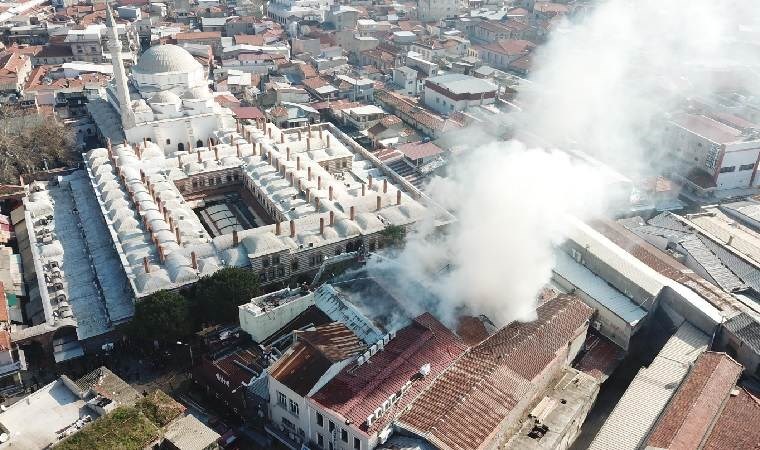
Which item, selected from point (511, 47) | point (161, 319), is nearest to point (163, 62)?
point (161, 319)

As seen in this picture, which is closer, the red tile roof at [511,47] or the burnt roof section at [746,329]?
the burnt roof section at [746,329]

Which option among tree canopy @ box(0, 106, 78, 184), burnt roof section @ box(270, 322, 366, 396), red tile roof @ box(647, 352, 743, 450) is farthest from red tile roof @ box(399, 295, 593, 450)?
tree canopy @ box(0, 106, 78, 184)

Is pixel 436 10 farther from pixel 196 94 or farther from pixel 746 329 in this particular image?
pixel 746 329

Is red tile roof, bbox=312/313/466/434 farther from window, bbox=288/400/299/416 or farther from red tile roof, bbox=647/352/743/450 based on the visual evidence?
red tile roof, bbox=647/352/743/450

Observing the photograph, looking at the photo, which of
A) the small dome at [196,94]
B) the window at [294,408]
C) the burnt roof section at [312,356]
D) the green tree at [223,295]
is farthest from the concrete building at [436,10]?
the window at [294,408]

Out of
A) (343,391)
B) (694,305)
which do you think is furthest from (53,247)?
(694,305)

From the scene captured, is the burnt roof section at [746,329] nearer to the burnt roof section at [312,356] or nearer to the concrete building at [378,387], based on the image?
the concrete building at [378,387]

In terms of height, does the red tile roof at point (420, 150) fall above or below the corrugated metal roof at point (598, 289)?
above
